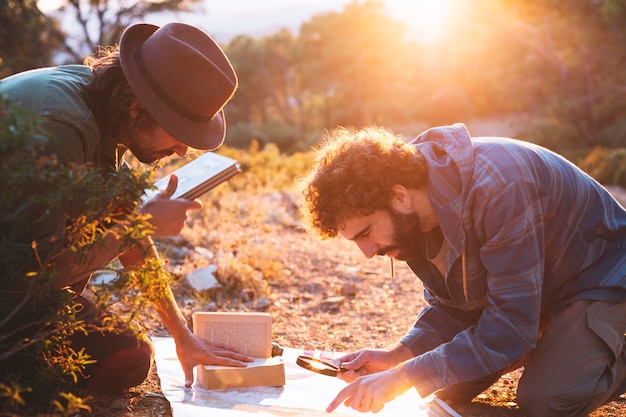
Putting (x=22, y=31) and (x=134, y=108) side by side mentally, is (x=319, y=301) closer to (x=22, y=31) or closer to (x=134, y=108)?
(x=134, y=108)

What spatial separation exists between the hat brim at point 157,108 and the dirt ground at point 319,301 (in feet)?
3.61

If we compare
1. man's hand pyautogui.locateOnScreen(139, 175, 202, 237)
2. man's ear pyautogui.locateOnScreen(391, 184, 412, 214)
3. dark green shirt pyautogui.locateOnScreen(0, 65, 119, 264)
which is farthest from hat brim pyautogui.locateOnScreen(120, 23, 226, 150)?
man's ear pyautogui.locateOnScreen(391, 184, 412, 214)

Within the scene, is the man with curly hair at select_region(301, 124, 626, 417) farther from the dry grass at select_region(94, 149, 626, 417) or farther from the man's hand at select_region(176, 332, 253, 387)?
the man's hand at select_region(176, 332, 253, 387)

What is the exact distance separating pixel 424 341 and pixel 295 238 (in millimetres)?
4040

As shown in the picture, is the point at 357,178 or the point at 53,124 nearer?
the point at 53,124

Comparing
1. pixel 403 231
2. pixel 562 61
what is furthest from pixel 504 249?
pixel 562 61

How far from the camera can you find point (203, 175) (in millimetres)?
2814

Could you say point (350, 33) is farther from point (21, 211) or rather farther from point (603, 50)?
point (21, 211)

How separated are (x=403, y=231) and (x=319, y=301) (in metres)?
2.39

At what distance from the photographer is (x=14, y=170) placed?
177 centimetres

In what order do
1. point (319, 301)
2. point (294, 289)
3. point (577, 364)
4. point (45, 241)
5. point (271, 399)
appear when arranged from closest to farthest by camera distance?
1. point (45, 241)
2. point (577, 364)
3. point (271, 399)
4. point (319, 301)
5. point (294, 289)

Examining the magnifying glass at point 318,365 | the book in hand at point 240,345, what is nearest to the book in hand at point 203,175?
the book in hand at point 240,345

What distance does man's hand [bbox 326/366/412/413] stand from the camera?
2400mm

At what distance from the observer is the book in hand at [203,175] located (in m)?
2.68
